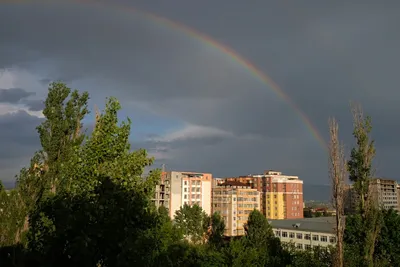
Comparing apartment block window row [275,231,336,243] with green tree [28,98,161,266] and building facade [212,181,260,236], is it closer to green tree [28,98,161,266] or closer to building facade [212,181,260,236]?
building facade [212,181,260,236]

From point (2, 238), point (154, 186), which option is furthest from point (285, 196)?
point (154, 186)

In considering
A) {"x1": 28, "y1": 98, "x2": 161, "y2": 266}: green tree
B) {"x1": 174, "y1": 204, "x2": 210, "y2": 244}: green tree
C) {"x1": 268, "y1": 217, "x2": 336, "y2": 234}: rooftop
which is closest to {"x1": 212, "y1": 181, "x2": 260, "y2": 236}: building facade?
{"x1": 174, "y1": 204, "x2": 210, "y2": 244}: green tree

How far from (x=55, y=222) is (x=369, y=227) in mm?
20747

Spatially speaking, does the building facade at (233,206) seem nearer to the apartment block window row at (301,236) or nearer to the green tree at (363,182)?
the apartment block window row at (301,236)

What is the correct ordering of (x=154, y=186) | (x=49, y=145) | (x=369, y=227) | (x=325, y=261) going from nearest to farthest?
(x=154, y=186) → (x=49, y=145) → (x=325, y=261) → (x=369, y=227)

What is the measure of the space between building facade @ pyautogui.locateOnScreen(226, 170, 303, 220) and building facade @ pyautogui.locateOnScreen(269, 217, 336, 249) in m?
35.2

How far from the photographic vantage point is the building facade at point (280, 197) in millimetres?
94625

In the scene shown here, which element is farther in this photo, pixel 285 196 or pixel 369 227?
pixel 285 196

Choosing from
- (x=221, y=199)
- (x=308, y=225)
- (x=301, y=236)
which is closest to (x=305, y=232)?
(x=301, y=236)

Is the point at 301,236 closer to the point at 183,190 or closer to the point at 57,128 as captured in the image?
the point at 183,190

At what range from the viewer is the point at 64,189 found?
5.51m

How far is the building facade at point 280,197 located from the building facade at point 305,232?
3520 centimetres

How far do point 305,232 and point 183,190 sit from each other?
29.1 meters

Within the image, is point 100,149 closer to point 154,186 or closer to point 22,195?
point 154,186
